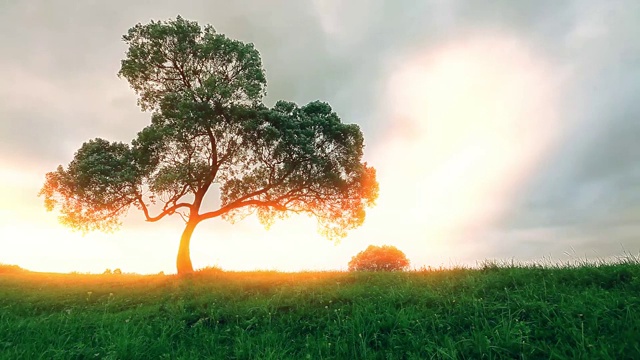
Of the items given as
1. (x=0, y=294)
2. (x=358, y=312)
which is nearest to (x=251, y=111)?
(x=0, y=294)

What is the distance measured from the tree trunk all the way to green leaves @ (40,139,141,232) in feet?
13.2

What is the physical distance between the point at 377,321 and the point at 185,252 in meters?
17.6

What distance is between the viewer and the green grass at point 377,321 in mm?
7875

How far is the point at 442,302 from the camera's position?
10.7 meters

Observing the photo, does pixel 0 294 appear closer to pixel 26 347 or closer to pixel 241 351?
pixel 26 347

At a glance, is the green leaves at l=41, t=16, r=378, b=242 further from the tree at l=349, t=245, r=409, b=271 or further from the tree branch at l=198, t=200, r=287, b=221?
the tree at l=349, t=245, r=409, b=271

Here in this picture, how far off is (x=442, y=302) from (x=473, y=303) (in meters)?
0.87

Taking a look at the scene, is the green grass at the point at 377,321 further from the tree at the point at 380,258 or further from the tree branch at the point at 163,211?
the tree at the point at 380,258

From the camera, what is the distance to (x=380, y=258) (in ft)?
160

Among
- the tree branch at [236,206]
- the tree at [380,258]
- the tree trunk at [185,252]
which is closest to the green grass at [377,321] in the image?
the tree trunk at [185,252]

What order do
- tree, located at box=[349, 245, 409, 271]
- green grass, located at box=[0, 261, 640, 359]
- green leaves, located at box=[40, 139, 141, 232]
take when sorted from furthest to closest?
tree, located at box=[349, 245, 409, 271], green leaves, located at box=[40, 139, 141, 232], green grass, located at box=[0, 261, 640, 359]

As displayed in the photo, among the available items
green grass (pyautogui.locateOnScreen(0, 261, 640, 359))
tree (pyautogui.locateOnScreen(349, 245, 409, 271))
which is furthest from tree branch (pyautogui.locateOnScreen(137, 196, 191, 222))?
tree (pyautogui.locateOnScreen(349, 245, 409, 271))

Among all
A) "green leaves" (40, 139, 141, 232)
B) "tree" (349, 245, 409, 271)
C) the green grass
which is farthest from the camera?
"tree" (349, 245, 409, 271)

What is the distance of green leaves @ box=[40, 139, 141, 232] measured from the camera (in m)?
23.5
